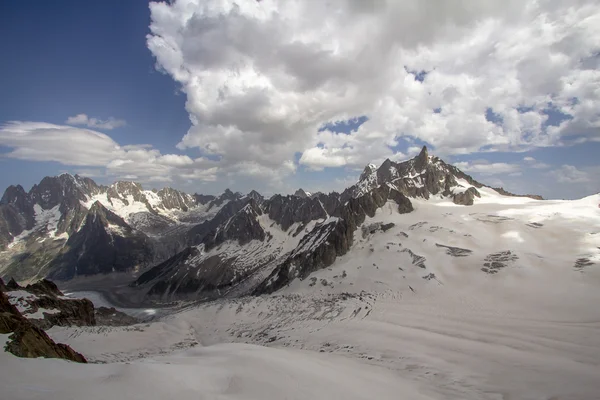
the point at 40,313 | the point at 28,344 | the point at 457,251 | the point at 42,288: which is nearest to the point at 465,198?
the point at 457,251

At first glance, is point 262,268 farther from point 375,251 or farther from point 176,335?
point 176,335

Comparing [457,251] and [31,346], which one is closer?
[31,346]

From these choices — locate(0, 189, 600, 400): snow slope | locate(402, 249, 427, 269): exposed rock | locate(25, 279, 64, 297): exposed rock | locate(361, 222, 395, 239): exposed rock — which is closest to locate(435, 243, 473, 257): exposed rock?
locate(0, 189, 600, 400): snow slope

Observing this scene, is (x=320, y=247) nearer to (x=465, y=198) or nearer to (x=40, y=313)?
(x=465, y=198)

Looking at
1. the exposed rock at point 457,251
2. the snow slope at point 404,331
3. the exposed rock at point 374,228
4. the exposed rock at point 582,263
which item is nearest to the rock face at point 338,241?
the exposed rock at point 374,228

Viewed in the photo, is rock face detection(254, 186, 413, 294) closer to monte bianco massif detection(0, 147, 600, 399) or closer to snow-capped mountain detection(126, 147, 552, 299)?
snow-capped mountain detection(126, 147, 552, 299)

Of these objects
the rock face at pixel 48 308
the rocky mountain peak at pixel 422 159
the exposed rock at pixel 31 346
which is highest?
the rocky mountain peak at pixel 422 159

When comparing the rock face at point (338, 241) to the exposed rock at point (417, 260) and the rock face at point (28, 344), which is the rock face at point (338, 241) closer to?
the exposed rock at point (417, 260)

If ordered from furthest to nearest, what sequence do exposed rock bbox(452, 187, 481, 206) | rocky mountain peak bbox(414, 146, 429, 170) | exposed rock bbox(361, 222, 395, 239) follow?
rocky mountain peak bbox(414, 146, 429, 170) → exposed rock bbox(452, 187, 481, 206) → exposed rock bbox(361, 222, 395, 239)
